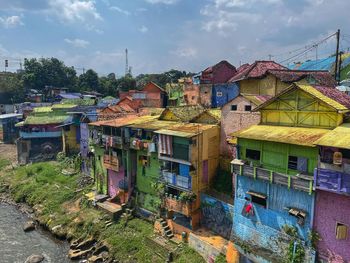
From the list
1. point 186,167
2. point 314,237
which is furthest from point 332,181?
point 186,167

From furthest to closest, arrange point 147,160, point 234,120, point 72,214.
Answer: point 72,214, point 147,160, point 234,120

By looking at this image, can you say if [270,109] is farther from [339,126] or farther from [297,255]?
[297,255]

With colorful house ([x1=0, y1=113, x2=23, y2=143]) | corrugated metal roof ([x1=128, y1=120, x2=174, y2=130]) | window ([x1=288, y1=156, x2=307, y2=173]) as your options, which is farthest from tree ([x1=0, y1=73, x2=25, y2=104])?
window ([x1=288, y1=156, x2=307, y2=173])

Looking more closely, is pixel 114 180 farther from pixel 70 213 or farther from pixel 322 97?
pixel 322 97

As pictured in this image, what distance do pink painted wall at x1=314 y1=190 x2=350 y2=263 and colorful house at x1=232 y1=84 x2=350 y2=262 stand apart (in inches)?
18.0

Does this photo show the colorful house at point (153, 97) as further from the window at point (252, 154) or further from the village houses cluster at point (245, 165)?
the window at point (252, 154)

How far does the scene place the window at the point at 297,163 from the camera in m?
18.3

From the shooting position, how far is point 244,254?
2091 cm

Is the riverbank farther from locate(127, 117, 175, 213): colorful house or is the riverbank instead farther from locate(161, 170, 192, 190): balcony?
locate(161, 170, 192, 190): balcony

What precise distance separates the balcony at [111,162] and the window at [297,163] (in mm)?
18476

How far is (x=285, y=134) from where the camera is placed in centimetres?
1944

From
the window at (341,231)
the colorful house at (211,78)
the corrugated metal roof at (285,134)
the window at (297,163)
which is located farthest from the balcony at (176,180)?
the colorful house at (211,78)

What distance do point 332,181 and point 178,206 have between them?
1285 cm

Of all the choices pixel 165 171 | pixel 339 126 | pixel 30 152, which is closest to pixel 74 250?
pixel 165 171
